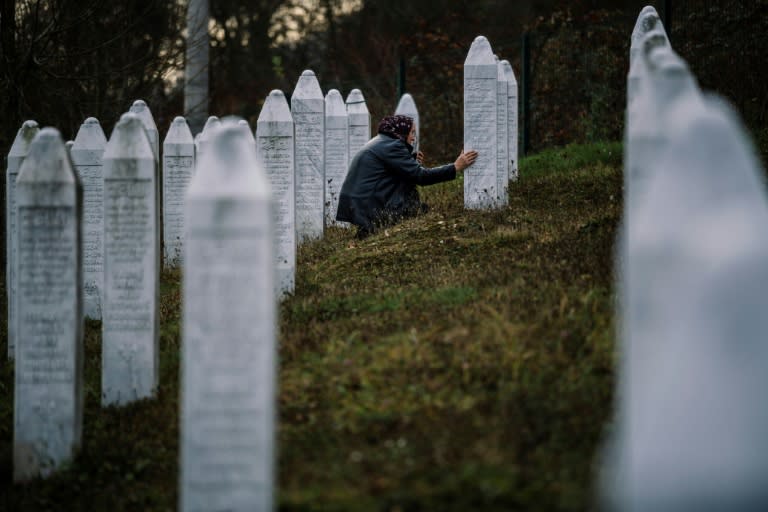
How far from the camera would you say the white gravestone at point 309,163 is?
13.2m

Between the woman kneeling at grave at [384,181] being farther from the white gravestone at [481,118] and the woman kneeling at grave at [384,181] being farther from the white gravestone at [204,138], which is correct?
the white gravestone at [204,138]

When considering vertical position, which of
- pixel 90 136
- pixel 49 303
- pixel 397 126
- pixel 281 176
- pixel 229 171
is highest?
pixel 397 126

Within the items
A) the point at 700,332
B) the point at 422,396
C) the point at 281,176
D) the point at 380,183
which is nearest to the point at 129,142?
the point at 281,176

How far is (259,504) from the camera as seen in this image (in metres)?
4.98

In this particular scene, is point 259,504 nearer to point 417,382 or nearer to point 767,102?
point 417,382

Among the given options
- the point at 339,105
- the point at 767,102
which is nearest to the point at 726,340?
the point at 339,105

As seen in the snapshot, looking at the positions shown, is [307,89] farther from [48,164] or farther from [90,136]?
[48,164]

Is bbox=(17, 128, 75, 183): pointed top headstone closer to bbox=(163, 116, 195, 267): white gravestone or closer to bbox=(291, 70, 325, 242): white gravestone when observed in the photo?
bbox=(163, 116, 195, 267): white gravestone

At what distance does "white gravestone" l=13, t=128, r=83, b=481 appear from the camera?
6996 mm

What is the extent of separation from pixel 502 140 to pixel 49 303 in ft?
25.0

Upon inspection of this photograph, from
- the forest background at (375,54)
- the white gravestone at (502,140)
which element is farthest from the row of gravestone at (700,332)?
the forest background at (375,54)

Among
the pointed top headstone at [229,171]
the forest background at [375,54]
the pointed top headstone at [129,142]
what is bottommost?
the pointed top headstone at [229,171]

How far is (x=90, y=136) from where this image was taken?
11062mm

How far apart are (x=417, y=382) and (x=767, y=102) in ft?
35.0
